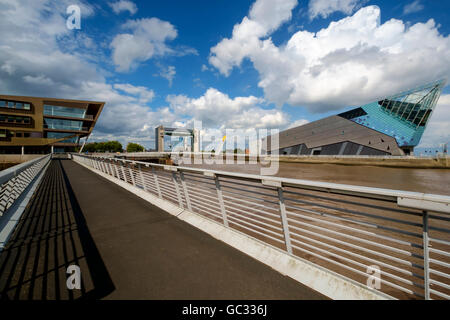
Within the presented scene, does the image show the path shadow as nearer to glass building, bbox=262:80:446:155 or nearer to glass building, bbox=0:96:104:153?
glass building, bbox=0:96:104:153

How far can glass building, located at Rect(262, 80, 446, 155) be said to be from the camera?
4488 cm

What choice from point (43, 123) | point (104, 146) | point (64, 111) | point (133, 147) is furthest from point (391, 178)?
point (133, 147)

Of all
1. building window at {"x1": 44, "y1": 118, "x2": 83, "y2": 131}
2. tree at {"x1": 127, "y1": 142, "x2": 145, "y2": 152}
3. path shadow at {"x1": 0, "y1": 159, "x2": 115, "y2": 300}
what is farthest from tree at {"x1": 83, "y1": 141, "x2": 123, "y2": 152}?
path shadow at {"x1": 0, "y1": 159, "x2": 115, "y2": 300}

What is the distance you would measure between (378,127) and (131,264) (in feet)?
224

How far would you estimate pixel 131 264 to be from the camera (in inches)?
86.6

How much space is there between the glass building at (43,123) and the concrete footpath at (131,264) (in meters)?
61.7

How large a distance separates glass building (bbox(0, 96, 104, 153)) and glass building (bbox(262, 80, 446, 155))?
7579 cm

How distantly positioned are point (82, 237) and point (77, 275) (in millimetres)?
1355

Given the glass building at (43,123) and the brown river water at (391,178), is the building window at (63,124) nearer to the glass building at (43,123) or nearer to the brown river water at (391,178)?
the glass building at (43,123)

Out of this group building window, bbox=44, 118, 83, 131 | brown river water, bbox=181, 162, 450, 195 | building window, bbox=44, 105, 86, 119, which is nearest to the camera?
brown river water, bbox=181, 162, 450, 195

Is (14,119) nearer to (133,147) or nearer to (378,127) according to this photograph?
(133,147)

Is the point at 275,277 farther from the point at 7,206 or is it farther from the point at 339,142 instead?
the point at 339,142
